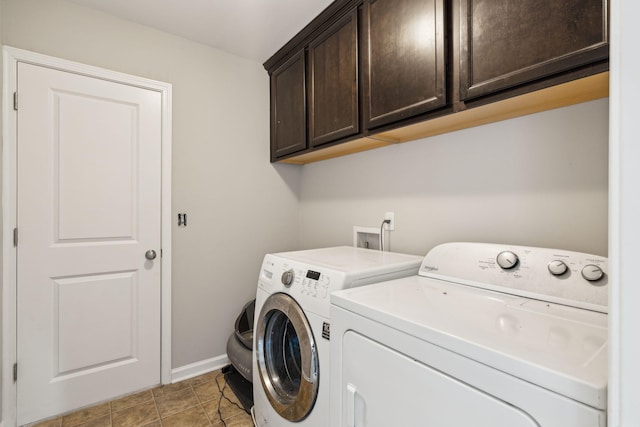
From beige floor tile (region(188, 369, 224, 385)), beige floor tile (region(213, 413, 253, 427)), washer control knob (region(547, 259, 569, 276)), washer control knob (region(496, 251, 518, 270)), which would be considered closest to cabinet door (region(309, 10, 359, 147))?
washer control knob (region(496, 251, 518, 270))

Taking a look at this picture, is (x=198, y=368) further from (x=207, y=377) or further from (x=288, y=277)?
(x=288, y=277)

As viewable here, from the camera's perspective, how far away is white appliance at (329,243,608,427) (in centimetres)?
58

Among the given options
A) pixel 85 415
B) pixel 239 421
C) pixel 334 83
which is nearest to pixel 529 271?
pixel 334 83

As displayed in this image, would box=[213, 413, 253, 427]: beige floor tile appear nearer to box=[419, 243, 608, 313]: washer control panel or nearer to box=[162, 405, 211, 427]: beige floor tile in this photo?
box=[162, 405, 211, 427]: beige floor tile

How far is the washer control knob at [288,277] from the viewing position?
4.58ft

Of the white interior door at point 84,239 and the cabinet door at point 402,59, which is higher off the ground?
the cabinet door at point 402,59

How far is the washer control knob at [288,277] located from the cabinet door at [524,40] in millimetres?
1049

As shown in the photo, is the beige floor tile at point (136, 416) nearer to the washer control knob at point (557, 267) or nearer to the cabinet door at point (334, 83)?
the cabinet door at point (334, 83)

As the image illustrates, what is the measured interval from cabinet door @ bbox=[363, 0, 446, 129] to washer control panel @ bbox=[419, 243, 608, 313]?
Result: 65cm

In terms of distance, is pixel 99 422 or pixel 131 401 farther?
pixel 131 401

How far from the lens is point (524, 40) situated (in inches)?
39.8

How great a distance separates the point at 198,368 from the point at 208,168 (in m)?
1.49

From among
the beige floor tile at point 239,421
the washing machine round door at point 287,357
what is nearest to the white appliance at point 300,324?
the washing machine round door at point 287,357

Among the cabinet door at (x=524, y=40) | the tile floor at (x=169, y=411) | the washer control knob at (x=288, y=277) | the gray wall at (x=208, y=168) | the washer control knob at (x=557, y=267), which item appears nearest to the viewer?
the cabinet door at (x=524, y=40)
